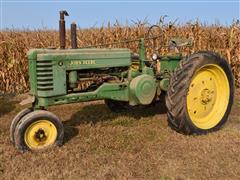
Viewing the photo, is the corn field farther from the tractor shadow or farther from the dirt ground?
the dirt ground

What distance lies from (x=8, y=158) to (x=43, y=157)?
1.43 ft

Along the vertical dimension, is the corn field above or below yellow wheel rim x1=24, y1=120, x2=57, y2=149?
above

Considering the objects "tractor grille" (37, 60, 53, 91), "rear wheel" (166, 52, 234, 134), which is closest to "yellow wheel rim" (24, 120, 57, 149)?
"tractor grille" (37, 60, 53, 91)

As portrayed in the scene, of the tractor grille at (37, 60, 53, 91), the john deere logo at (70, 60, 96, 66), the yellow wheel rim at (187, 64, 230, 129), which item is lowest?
the yellow wheel rim at (187, 64, 230, 129)

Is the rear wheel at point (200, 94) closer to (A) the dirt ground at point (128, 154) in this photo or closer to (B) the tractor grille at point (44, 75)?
(A) the dirt ground at point (128, 154)

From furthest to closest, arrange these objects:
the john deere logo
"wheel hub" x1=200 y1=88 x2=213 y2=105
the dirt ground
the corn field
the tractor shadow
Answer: the corn field, the tractor shadow, "wheel hub" x1=200 y1=88 x2=213 y2=105, the john deere logo, the dirt ground

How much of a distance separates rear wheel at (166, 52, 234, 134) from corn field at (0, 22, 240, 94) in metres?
4.47

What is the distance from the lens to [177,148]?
4965 millimetres

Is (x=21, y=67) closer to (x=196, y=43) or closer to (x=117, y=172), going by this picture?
(x=196, y=43)

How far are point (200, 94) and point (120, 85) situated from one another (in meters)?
1.23

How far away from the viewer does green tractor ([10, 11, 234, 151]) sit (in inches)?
191

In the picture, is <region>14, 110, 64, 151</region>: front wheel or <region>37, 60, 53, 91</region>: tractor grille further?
<region>37, 60, 53, 91</region>: tractor grille

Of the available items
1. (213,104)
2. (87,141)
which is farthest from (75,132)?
(213,104)

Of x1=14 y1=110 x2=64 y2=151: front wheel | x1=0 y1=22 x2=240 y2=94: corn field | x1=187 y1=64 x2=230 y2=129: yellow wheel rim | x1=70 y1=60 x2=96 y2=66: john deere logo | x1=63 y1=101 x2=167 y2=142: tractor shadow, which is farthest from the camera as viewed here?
x1=0 y1=22 x2=240 y2=94: corn field
